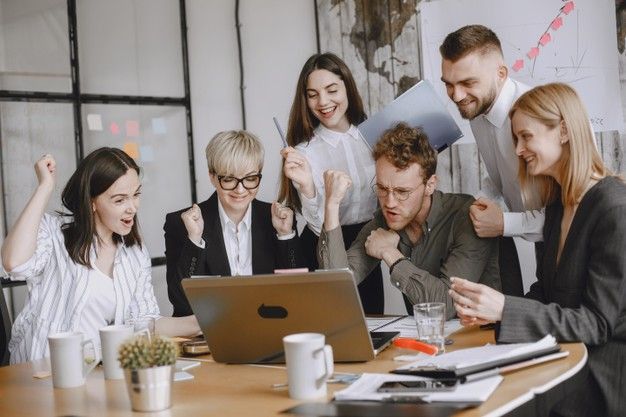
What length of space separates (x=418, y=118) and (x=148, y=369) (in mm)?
1727

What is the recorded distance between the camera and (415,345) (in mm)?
1870

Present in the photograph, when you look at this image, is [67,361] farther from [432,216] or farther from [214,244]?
[432,216]

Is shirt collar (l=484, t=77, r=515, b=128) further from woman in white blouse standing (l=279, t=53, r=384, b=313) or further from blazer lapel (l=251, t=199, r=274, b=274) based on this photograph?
blazer lapel (l=251, t=199, r=274, b=274)

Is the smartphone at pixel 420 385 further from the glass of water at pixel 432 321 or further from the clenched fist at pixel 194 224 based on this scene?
the clenched fist at pixel 194 224

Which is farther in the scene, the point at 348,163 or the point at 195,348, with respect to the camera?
the point at 348,163

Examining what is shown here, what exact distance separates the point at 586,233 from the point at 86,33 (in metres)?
2.75

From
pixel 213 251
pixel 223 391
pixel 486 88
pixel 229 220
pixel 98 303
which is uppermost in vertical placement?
pixel 486 88

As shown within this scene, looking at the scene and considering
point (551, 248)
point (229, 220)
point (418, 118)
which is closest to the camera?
point (551, 248)

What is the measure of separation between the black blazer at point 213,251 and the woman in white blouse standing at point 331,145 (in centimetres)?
26

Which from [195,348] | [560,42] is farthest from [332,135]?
[195,348]

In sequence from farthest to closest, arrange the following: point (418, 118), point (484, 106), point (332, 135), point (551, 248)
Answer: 1. point (332, 135)
2. point (418, 118)
3. point (484, 106)
4. point (551, 248)

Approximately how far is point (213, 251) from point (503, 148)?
103 cm

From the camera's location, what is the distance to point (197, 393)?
5.38ft

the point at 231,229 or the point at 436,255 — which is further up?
the point at 231,229
